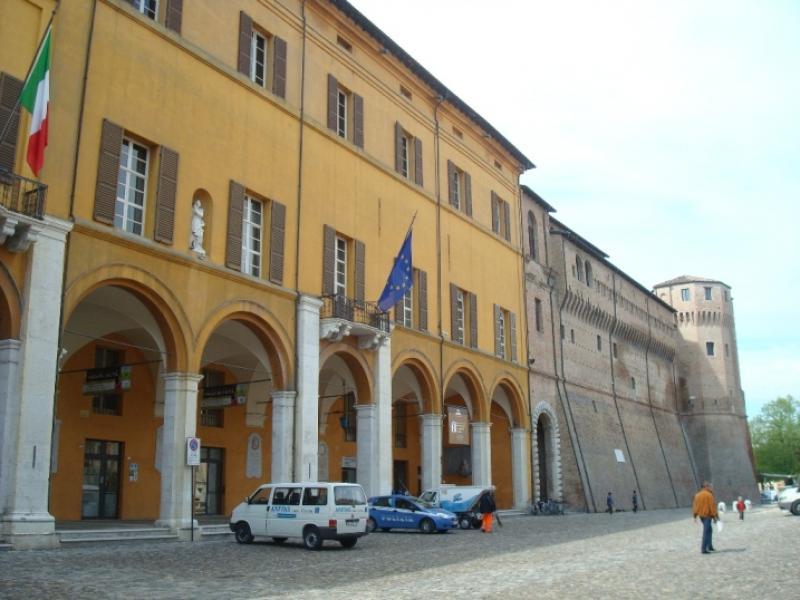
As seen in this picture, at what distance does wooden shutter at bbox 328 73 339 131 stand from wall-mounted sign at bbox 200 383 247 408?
853 centimetres

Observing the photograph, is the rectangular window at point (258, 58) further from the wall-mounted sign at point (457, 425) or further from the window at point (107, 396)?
the wall-mounted sign at point (457, 425)

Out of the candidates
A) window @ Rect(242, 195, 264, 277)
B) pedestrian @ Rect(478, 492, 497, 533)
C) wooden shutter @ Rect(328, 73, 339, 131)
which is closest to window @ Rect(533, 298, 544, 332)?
pedestrian @ Rect(478, 492, 497, 533)

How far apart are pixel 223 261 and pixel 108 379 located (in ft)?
13.0

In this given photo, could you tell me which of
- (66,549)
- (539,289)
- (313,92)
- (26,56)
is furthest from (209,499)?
(539,289)

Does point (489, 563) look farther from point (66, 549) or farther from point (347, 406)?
point (347, 406)

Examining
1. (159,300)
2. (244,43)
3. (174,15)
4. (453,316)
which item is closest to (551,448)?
(453,316)

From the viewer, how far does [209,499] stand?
1021 inches

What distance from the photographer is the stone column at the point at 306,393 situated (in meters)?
22.1

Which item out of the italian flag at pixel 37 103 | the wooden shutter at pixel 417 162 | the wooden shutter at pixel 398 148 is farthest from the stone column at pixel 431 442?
the italian flag at pixel 37 103

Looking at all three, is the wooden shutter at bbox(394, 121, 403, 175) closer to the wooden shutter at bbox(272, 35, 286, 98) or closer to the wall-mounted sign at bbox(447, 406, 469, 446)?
the wooden shutter at bbox(272, 35, 286, 98)

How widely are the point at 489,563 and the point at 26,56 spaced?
13294 millimetres

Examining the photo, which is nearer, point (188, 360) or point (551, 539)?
point (188, 360)

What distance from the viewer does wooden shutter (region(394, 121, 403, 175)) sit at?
1135 inches

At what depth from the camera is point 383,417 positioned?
25703 mm
